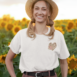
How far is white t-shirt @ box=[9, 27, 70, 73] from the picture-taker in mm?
1658

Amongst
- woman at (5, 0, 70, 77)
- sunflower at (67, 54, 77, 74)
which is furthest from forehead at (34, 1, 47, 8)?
sunflower at (67, 54, 77, 74)

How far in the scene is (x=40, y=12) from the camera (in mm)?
1745

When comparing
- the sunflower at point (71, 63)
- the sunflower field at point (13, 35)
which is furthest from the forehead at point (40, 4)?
the sunflower at point (71, 63)

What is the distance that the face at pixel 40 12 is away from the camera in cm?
175

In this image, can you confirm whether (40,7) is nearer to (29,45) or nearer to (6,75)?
(29,45)

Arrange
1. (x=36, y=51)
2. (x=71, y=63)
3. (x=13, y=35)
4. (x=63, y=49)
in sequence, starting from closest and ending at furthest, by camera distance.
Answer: (x=36, y=51) → (x=63, y=49) → (x=71, y=63) → (x=13, y=35)

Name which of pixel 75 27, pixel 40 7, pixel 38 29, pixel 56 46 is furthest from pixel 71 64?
pixel 75 27

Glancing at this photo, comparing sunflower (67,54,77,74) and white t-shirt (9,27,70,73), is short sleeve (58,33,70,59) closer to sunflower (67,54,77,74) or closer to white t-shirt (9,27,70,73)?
white t-shirt (9,27,70,73)

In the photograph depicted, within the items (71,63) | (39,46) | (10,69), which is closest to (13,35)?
(71,63)

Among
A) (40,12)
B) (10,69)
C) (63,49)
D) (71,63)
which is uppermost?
(40,12)

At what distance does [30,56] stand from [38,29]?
0.28m

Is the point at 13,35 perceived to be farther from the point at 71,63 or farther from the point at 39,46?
the point at 39,46

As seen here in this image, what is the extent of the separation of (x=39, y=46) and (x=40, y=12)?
32 cm

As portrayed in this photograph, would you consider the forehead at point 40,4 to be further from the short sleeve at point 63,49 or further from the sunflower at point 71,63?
the sunflower at point 71,63
